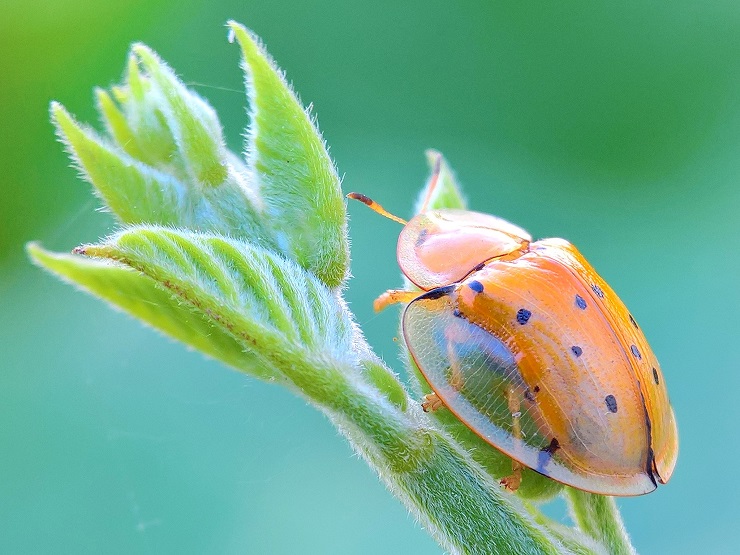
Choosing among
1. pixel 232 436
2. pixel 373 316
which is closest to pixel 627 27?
pixel 373 316

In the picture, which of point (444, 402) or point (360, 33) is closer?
point (444, 402)

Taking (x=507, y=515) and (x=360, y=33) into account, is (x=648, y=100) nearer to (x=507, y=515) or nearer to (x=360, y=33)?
(x=360, y=33)

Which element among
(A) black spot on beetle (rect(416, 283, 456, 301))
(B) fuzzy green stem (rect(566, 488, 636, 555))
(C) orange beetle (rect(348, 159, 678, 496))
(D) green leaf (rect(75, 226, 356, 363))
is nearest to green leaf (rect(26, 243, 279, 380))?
(D) green leaf (rect(75, 226, 356, 363))

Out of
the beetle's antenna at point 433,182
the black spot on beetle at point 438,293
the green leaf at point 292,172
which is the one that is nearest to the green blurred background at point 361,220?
the beetle's antenna at point 433,182

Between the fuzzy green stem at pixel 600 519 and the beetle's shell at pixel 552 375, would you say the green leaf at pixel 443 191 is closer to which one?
the beetle's shell at pixel 552 375

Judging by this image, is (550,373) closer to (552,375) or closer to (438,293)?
(552,375)
